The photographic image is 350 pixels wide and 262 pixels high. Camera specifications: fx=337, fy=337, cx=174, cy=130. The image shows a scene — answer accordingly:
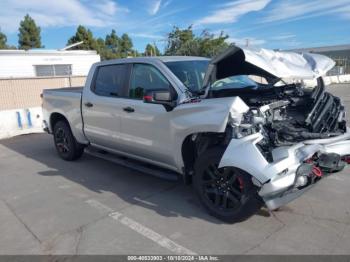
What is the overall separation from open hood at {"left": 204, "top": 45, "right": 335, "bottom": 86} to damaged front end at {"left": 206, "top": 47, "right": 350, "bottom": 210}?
11 mm

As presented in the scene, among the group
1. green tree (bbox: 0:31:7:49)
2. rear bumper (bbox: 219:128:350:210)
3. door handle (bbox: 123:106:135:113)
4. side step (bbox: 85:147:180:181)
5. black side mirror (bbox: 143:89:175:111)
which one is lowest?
side step (bbox: 85:147:180:181)

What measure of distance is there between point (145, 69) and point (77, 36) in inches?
1649

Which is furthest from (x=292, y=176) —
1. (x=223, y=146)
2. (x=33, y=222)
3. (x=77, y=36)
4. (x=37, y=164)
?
(x=77, y=36)

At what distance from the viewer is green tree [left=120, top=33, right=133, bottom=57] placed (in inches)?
2217

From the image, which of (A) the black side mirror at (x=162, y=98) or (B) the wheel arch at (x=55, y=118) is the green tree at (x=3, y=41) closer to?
(B) the wheel arch at (x=55, y=118)

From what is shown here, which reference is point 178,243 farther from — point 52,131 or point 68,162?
point 52,131

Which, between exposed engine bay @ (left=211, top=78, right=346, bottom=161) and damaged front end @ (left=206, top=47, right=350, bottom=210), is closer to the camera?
damaged front end @ (left=206, top=47, right=350, bottom=210)

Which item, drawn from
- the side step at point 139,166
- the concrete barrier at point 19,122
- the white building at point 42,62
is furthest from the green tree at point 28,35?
the side step at point 139,166

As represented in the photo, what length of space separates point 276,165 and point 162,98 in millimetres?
1554

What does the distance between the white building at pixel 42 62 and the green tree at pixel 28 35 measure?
17397 mm

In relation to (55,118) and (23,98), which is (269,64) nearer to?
(55,118)

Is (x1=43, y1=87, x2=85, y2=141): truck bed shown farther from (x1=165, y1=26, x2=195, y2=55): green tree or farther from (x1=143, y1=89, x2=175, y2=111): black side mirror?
(x1=165, y1=26, x2=195, y2=55): green tree

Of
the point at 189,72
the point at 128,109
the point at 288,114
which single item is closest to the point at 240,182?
the point at 288,114

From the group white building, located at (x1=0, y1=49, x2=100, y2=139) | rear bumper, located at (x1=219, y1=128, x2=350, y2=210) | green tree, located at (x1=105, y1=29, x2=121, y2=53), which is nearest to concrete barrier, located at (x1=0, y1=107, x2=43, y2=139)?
white building, located at (x1=0, y1=49, x2=100, y2=139)
